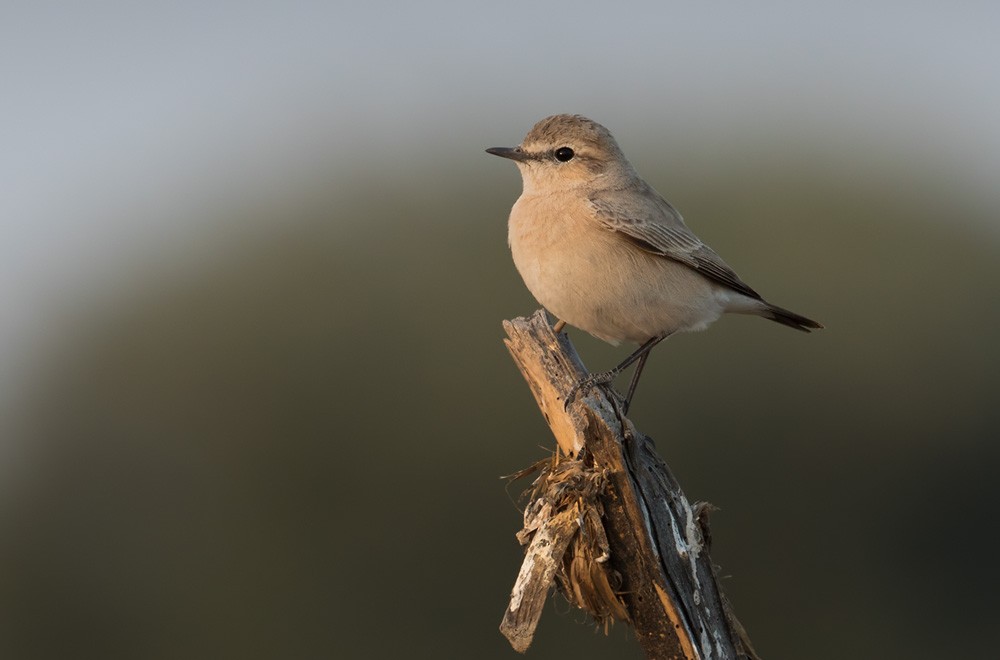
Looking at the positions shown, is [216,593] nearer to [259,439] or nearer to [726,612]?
[259,439]

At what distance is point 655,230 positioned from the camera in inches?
406

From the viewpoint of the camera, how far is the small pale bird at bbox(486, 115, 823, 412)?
32.3ft

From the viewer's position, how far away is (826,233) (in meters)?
28.5

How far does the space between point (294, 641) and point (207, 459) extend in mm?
A: 4420

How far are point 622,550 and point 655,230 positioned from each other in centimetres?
345

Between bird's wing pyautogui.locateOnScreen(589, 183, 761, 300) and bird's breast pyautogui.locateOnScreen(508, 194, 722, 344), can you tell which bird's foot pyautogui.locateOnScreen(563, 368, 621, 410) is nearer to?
bird's breast pyautogui.locateOnScreen(508, 194, 722, 344)

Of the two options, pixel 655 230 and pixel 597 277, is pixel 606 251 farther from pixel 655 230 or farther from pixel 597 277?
pixel 655 230

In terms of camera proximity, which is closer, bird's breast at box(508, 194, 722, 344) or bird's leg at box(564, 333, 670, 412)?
bird's leg at box(564, 333, 670, 412)

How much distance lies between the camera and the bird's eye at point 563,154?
10859 mm

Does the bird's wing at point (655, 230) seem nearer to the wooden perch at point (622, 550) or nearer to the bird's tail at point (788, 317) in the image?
the bird's tail at point (788, 317)

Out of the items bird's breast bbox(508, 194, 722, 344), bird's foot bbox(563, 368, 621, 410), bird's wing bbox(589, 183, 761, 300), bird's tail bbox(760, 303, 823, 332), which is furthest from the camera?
bird's tail bbox(760, 303, 823, 332)

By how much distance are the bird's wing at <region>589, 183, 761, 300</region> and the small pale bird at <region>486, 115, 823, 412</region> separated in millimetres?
11

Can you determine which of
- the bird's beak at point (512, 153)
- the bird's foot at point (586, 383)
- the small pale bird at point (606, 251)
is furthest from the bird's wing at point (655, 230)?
the bird's foot at point (586, 383)

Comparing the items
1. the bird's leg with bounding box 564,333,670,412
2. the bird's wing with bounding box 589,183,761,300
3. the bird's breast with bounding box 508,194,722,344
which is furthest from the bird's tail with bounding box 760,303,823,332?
the bird's leg with bounding box 564,333,670,412
